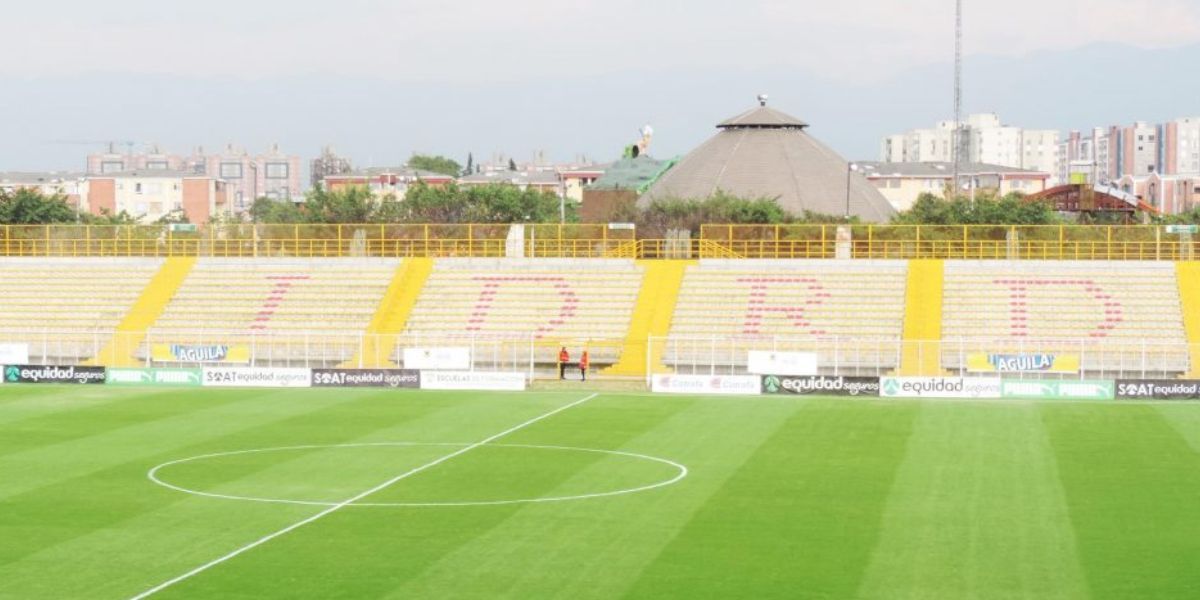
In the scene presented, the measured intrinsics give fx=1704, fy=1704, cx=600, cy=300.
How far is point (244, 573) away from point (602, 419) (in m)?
23.8

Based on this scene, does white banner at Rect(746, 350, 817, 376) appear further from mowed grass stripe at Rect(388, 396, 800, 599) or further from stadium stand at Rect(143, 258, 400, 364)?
stadium stand at Rect(143, 258, 400, 364)

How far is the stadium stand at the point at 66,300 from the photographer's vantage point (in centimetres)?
6900

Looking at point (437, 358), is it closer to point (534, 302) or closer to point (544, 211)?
point (534, 302)

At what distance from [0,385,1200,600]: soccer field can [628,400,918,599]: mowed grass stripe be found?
0.09 m

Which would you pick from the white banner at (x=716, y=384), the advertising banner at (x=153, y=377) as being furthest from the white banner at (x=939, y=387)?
the advertising banner at (x=153, y=377)

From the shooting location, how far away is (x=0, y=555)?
2770 cm

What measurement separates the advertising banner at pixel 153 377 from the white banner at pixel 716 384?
655 inches

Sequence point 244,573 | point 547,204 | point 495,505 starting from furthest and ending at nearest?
1. point 547,204
2. point 495,505
3. point 244,573

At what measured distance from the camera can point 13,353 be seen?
65.6m

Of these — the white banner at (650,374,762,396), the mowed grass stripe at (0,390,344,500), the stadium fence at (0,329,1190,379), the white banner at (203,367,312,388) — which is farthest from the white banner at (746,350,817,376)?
the white banner at (203,367,312,388)

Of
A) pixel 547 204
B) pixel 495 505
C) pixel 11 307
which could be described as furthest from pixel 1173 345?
pixel 547 204

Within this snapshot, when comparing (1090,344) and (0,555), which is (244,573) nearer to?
(0,555)

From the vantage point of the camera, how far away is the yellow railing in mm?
77688

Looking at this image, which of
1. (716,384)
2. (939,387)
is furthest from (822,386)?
(939,387)
